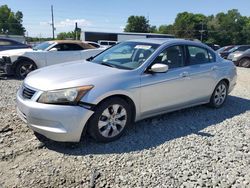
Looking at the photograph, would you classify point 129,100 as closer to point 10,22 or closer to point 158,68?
point 158,68

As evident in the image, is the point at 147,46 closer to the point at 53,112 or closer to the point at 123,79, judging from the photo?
the point at 123,79

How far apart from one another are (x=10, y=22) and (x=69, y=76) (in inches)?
3268

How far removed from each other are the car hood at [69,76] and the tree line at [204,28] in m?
76.2

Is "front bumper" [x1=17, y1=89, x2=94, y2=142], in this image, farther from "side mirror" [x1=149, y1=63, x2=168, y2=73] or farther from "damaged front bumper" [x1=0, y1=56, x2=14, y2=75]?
"damaged front bumper" [x1=0, y1=56, x2=14, y2=75]

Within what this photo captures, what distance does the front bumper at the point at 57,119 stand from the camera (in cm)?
336

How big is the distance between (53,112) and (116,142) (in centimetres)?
108

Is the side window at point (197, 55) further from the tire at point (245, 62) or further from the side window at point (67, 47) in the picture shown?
the tire at point (245, 62)

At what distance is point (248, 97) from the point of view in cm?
709

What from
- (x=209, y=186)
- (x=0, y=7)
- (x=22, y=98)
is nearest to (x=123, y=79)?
(x=22, y=98)

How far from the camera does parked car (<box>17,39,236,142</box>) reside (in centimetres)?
343

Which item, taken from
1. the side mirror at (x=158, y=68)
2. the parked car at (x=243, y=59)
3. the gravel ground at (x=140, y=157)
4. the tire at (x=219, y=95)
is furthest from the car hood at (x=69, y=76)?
the parked car at (x=243, y=59)

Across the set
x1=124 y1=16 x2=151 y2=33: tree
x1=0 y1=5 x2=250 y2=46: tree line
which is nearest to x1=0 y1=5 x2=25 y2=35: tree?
x1=0 y1=5 x2=250 y2=46: tree line

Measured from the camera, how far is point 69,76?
149 inches

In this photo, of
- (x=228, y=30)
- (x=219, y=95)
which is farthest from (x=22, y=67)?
(x=228, y=30)
